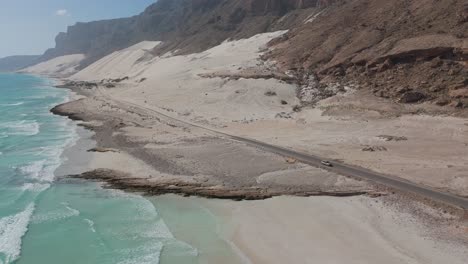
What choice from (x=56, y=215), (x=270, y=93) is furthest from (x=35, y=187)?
(x=270, y=93)

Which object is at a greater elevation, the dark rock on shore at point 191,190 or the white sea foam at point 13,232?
the dark rock on shore at point 191,190

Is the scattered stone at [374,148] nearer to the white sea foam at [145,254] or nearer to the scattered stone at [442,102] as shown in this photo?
A: the scattered stone at [442,102]

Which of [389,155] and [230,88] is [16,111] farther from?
[389,155]

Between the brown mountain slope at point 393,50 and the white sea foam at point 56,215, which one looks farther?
the brown mountain slope at point 393,50

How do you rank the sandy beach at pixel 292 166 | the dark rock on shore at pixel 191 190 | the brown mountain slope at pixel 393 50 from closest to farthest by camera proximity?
the sandy beach at pixel 292 166
the dark rock on shore at pixel 191 190
the brown mountain slope at pixel 393 50

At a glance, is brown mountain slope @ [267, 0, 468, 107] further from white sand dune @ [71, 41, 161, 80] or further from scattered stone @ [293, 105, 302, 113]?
white sand dune @ [71, 41, 161, 80]

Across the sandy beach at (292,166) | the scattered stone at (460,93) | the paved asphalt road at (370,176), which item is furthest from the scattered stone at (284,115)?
the scattered stone at (460,93)
